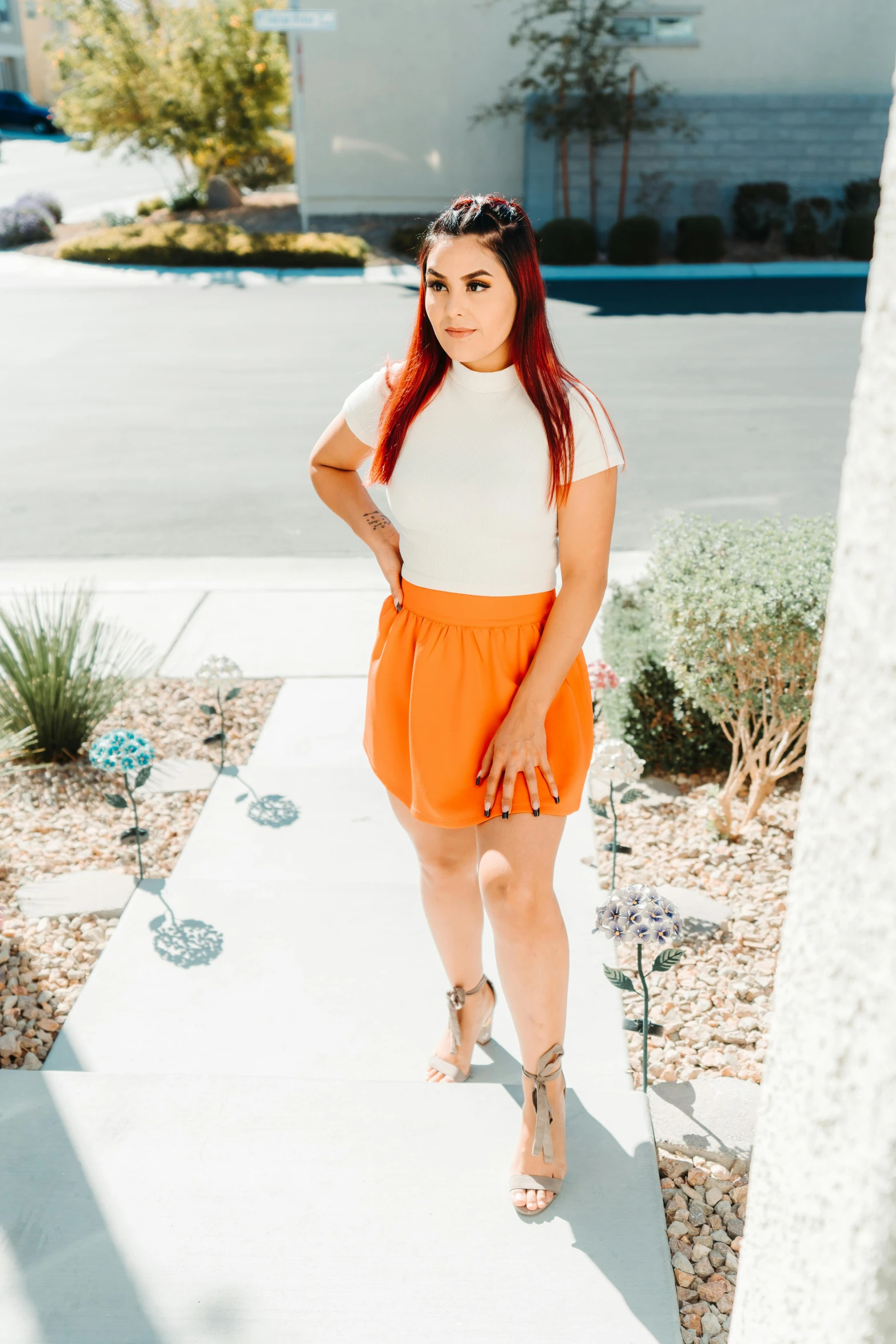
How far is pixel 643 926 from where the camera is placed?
8.04 feet

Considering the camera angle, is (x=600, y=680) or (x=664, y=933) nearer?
(x=664, y=933)

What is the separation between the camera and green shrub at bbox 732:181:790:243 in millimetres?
19594

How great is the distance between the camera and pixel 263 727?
14.6 feet

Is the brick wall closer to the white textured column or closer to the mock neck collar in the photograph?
the mock neck collar

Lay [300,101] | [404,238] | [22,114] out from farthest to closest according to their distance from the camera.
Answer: [22,114]
[300,101]
[404,238]

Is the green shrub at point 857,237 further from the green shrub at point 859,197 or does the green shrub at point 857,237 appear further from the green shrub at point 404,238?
the green shrub at point 404,238

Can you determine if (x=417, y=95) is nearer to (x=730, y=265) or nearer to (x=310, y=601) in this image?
(x=730, y=265)

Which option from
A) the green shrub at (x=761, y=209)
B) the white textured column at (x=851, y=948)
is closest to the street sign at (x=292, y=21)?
the green shrub at (x=761, y=209)

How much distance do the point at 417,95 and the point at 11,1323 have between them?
71.3ft

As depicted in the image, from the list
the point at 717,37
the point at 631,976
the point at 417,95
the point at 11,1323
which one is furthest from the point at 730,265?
the point at 11,1323

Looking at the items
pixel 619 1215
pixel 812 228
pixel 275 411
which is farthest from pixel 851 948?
pixel 812 228

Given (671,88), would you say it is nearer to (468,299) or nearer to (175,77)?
(175,77)

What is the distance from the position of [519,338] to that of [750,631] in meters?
1.54

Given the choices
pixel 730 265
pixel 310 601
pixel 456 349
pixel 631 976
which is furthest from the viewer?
pixel 730 265
